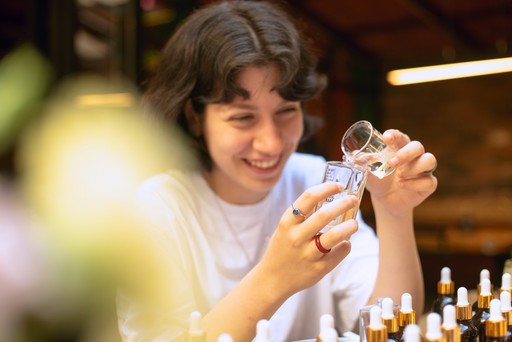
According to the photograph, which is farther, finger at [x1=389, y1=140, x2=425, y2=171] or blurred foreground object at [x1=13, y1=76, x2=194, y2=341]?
blurred foreground object at [x1=13, y1=76, x2=194, y2=341]

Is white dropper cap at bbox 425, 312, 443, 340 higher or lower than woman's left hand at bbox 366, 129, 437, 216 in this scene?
lower

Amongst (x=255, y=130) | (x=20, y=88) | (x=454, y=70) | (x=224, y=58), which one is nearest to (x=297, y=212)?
(x=255, y=130)

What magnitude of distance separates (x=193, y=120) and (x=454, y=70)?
339cm

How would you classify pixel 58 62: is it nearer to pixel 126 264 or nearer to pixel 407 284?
pixel 126 264

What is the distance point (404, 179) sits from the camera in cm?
120

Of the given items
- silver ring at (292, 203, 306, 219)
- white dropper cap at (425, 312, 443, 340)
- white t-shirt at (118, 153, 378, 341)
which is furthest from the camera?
white t-shirt at (118, 153, 378, 341)

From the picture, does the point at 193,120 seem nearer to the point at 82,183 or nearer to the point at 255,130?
the point at 255,130

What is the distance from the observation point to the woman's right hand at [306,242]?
905 millimetres

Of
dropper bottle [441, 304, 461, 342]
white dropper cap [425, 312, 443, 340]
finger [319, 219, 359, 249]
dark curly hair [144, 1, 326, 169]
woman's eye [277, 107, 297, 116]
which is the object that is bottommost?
dropper bottle [441, 304, 461, 342]

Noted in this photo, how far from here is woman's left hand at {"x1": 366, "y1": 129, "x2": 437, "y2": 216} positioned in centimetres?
111

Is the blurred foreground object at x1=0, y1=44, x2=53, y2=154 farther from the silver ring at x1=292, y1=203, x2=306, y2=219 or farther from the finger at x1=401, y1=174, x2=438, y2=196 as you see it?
the silver ring at x1=292, y1=203, x2=306, y2=219

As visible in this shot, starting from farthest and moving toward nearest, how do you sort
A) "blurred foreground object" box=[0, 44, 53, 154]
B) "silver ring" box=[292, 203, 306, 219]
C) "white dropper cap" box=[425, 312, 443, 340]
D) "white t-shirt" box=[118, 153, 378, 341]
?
1. "blurred foreground object" box=[0, 44, 53, 154]
2. "white t-shirt" box=[118, 153, 378, 341]
3. "silver ring" box=[292, 203, 306, 219]
4. "white dropper cap" box=[425, 312, 443, 340]

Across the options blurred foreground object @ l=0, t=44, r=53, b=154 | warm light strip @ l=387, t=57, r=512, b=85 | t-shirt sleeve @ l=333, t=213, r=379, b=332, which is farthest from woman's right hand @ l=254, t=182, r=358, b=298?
warm light strip @ l=387, t=57, r=512, b=85

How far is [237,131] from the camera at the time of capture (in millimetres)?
1330
